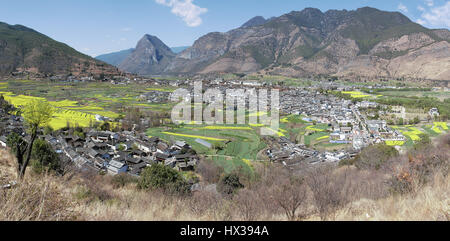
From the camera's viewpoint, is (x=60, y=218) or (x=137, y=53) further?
(x=137, y=53)

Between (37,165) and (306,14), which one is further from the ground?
(306,14)

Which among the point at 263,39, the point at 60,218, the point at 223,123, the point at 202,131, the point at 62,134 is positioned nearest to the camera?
the point at 60,218

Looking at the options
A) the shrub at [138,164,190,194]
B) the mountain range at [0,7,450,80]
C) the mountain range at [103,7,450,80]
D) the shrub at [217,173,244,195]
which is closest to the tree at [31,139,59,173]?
the shrub at [138,164,190,194]

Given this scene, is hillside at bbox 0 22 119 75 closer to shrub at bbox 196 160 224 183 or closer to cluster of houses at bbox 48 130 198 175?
cluster of houses at bbox 48 130 198 175

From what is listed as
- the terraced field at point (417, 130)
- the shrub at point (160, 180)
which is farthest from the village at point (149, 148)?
the shrub at point (160, 180)

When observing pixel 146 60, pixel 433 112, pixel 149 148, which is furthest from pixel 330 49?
pixel 146 60

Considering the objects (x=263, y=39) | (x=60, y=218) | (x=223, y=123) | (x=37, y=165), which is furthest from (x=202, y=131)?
(x=263, y=39)
